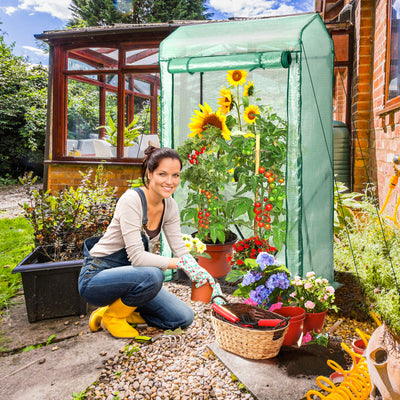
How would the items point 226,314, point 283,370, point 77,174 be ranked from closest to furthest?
point 283,370 < point 226,314 < point 77,174

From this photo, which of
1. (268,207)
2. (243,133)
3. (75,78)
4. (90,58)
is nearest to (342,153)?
(243,133)

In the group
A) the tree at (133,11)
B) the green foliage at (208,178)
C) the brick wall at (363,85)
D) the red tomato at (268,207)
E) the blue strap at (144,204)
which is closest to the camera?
the blue strap at (144,204)

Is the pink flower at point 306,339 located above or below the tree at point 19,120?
below

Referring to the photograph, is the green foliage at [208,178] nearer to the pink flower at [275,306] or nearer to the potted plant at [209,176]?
the potted plant at [209,176]

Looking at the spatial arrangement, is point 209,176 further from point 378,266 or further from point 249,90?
point 378,266

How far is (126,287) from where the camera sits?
2447mm

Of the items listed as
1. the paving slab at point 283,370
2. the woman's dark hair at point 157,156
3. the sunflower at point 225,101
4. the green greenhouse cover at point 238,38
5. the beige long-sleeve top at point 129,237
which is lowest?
the paving slab at point 283,370

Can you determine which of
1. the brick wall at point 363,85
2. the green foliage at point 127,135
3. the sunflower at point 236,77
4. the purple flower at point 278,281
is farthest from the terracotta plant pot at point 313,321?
the green foliage at point 127,135

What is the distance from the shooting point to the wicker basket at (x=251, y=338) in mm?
2051

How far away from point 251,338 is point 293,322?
320 millimetres

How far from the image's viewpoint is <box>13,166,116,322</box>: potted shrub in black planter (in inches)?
109

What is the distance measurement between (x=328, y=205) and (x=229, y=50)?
143 centimetres

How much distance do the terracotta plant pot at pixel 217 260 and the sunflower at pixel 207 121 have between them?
1007 millimetres

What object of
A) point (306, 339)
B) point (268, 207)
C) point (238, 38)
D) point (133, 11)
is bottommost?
point (306, 339)
